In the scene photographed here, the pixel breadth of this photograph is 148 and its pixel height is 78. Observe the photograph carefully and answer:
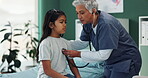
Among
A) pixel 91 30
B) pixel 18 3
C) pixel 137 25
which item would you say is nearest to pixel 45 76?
pixel 91 30

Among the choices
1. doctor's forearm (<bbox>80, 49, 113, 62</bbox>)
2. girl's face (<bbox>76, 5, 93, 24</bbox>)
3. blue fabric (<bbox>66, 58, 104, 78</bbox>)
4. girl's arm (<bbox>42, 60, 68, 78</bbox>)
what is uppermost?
girl's face (<bbox>76, 5, 93, 24</bbox>)

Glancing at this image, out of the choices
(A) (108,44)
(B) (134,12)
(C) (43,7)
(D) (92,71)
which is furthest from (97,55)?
(C) (43,7)

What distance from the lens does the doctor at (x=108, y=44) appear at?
218 centimetres

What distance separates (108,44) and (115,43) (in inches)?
2.6

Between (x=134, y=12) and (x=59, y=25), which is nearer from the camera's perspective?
(x=59, y=25)

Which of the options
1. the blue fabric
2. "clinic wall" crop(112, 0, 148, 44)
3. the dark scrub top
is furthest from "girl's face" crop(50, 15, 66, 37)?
"clinic wall" crop(112, 0, 148, 44)

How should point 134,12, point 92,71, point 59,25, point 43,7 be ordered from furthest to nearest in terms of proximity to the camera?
point 43,7
point 134,12
point 92,71
point 59,25

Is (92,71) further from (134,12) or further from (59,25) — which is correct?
(134,12)

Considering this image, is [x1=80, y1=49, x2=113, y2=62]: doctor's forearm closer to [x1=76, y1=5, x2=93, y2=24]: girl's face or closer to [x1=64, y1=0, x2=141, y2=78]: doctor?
[x1=64, y1=0, x2=141, y2=78]: doctor

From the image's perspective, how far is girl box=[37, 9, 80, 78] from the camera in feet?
6.42

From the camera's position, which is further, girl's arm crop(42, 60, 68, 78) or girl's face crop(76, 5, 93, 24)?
girl's face crop(76, 5, 93, 24)

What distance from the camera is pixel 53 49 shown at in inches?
79.4

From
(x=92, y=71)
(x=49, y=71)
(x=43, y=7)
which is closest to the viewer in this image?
(x=49, y=71)

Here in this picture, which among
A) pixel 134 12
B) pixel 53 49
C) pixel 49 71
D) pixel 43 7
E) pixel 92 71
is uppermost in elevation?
pixel 43 7
